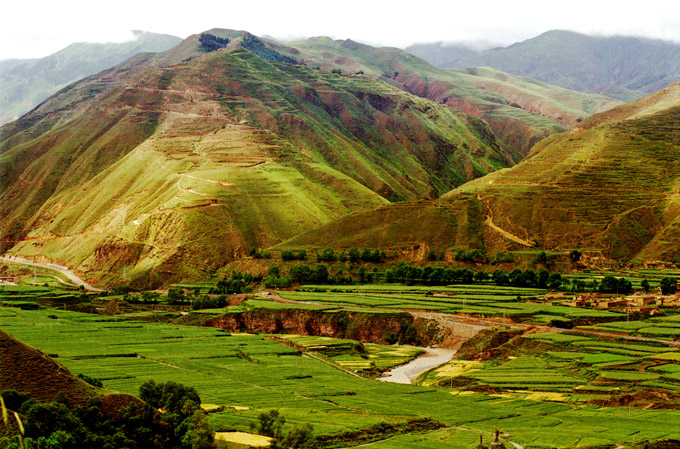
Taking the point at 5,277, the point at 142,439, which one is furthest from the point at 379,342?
the point at 5,277

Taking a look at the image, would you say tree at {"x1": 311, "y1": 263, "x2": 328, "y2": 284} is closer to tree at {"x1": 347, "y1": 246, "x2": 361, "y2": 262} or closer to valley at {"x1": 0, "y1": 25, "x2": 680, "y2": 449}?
valley at {"x1": 0, "y1": 25, "x2": 680, "y2": 449}

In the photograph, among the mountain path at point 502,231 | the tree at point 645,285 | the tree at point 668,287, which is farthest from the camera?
the mountain path at point 502,231

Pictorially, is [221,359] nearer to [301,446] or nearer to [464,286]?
[301,446]

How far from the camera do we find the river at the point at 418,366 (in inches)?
3994

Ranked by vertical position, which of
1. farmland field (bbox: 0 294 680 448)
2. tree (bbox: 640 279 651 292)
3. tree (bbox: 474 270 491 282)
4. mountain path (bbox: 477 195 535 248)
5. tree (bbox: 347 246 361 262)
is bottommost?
farmland field (bbox: 0 294 680 448)

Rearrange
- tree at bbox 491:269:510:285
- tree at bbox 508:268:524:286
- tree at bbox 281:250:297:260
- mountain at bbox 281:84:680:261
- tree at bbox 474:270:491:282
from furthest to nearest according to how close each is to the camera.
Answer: tree at bbox 281:250:297:260 < mountain at bbox 281:84:680:261 < tree at bbox 474:270:491:282 < tree at bbox 491:269:510:285 < tree at bbox 508:268:524:286

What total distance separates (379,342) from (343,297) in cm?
1842

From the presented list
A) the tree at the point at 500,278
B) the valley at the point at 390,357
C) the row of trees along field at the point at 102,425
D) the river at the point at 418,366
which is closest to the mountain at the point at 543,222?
the tree at the point at 500,278

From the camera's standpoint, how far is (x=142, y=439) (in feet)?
197

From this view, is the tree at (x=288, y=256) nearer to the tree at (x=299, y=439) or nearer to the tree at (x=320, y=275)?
the tree at (x=320, y=275)

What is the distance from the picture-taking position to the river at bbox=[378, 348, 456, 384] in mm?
101438

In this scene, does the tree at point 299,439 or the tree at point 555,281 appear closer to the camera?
the tree at point 299,439

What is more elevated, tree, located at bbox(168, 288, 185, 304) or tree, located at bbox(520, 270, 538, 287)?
tree, located at bbox(520, 270, 538, 287)

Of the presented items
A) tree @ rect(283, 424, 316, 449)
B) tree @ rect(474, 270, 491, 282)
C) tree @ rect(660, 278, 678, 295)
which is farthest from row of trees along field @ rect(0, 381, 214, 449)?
tree @ rect(474, 270, 491, 282)
